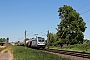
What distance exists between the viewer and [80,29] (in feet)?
232

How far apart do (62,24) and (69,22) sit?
2.38 m

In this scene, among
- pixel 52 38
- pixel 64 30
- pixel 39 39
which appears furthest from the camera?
pixel 52 38

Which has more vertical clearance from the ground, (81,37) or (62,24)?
(62,24)

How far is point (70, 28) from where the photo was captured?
6875cm

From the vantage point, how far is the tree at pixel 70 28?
6881cm

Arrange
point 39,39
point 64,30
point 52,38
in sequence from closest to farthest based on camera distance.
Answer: point 39,39 < point 64,30 < point 52,38

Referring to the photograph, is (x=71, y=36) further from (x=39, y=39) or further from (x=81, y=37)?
(x=39, y=39)

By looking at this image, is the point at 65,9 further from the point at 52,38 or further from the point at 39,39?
the point at 52,38

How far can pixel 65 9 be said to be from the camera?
71.9 m

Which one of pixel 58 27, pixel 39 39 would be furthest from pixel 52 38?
pixel 39 39

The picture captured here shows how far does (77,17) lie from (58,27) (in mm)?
7018

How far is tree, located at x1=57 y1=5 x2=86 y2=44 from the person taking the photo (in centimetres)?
6881

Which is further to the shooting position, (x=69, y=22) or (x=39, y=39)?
(x=69, y=22)

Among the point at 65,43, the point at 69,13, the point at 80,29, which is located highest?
the point at 69,13
